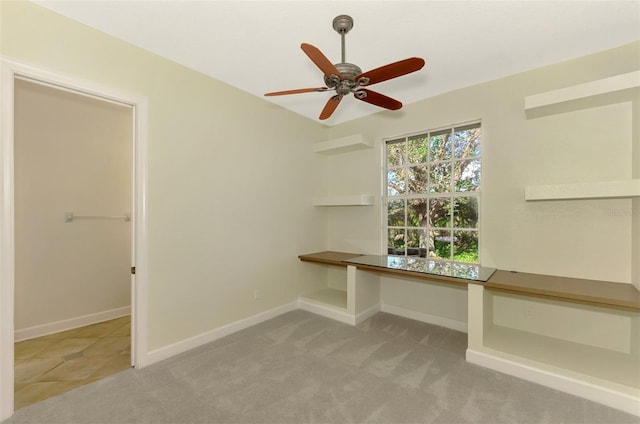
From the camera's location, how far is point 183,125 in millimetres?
2654

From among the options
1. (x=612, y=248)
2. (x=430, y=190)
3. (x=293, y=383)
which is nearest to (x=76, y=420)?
(x=293, y=383)

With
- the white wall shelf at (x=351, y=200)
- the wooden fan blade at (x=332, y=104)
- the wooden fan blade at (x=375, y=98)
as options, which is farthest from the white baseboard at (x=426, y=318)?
the wooden fan blade at (x=332, y=104)

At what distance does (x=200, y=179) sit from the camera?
110 inches

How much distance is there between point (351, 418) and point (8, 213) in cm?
266

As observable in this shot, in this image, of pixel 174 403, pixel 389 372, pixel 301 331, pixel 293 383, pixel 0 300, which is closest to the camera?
pixel 0 300

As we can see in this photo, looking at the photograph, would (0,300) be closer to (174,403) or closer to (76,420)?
(76,420)

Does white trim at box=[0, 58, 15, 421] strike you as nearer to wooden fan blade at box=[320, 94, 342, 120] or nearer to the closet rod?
the closet rod

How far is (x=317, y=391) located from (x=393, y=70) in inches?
91.9

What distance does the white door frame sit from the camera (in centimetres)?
176

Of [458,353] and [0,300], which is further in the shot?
[458,353]

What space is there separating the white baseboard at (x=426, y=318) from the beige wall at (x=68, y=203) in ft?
11.9

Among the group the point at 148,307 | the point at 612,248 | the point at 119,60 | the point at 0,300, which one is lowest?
the point at 148,307

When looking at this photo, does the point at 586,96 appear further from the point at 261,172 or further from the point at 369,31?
the point at 261,172

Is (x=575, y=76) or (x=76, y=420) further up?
(x=575, y=76)
